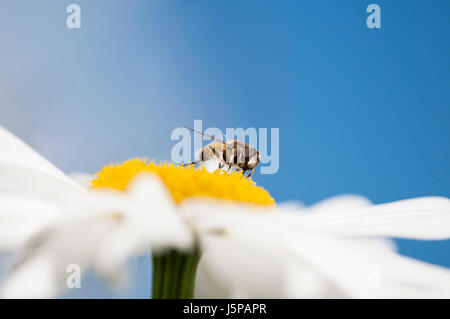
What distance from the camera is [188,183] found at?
3.94 feet

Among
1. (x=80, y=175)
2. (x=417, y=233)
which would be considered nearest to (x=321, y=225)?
(x=417, y=233)

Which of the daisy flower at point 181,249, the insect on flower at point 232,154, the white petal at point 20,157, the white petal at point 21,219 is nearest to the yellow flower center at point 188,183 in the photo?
the daisy flower at point 181,249

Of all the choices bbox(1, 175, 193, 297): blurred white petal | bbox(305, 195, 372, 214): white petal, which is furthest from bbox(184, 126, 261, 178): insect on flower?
bbox(1, 175, 193, 297): blurred white petal

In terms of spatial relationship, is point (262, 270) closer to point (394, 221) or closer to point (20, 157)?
point (394, 221)

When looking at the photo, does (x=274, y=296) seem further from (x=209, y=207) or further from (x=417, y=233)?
(x=417, y=233)

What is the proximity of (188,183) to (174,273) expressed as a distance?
0.24 m

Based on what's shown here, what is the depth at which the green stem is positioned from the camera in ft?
3.51

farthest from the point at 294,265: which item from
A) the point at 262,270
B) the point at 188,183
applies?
the point at 188,183

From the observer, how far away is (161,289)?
109cm

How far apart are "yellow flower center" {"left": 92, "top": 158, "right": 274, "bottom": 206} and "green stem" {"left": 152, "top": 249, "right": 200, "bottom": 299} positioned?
138 mm

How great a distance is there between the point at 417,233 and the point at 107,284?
34.8 inches

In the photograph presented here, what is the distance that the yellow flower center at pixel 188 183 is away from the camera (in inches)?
46.5

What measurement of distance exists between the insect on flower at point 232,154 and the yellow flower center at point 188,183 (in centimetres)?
88

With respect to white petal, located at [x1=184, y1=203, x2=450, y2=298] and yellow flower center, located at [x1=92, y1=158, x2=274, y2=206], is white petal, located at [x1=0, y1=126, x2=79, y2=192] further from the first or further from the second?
white petal, located at [x1=184, y1=203, x2=450, y2=298]
